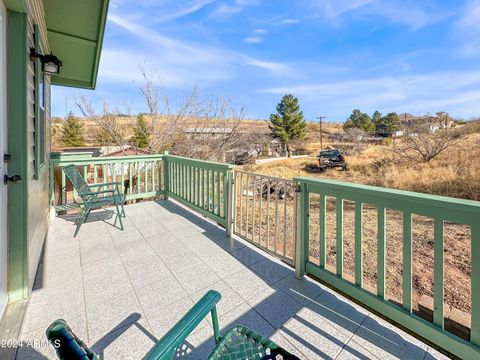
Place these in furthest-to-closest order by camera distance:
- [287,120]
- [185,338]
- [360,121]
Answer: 1. [360,121]
2. [287,120]
3. [185,338]

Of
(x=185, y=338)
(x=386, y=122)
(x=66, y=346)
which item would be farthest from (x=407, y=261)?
(x=386, y=122)

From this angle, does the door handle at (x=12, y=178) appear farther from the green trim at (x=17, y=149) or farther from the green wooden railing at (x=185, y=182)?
the green wooden railing at (x=185, y=182)

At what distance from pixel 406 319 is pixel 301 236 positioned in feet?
2.97

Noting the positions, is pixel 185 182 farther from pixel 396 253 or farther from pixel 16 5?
pixel 396 253

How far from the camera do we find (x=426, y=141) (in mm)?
12500

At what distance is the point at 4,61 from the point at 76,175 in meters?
2.22

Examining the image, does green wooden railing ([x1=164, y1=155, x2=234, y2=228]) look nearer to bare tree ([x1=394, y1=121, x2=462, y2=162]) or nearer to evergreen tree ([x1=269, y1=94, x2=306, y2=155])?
bare tree ([x1=394, y1=121, x2=462, y2=162])

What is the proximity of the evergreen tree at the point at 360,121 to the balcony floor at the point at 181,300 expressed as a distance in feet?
143

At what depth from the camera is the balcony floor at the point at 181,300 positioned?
1.46m

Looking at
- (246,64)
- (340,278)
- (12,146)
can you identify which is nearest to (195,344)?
(340,278)

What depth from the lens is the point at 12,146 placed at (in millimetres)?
1703

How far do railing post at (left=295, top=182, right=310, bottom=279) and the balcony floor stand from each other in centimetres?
12

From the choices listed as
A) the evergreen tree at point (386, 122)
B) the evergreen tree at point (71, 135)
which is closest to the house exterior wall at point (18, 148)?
the evergreen tree at point (71, 135)

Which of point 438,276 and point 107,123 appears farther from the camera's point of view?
point 107,123
